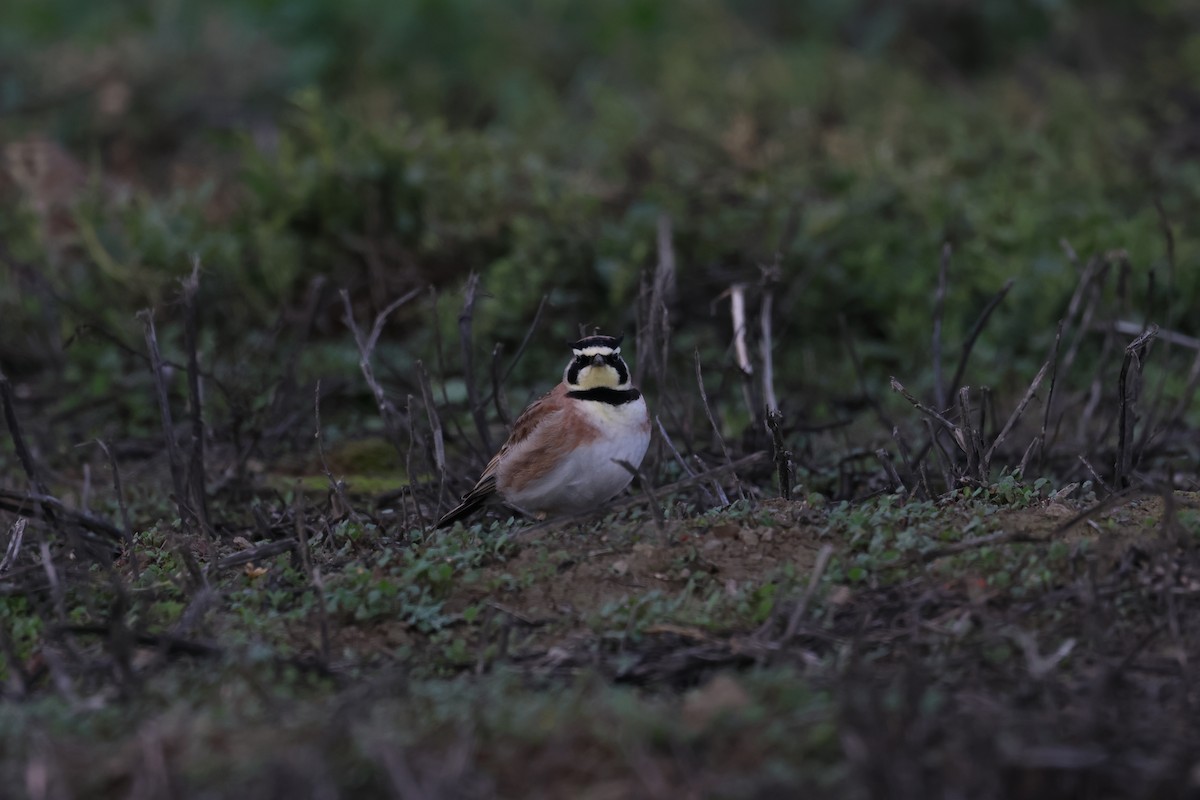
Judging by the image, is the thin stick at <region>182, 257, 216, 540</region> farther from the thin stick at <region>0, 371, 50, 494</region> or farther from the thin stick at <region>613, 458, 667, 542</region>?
the thin stick at <region>613, 458, 667, 542</region>

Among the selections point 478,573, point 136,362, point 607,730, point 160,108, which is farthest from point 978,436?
point 160,108

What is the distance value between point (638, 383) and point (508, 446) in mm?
808

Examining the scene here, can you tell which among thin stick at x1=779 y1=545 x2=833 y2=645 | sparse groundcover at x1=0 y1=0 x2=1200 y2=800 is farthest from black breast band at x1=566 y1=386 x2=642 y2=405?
thin stick at x1=779 y1=545 x2=833 y2=645

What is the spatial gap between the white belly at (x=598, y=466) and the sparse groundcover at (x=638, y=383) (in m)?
0.19

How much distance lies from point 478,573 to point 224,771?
1.41 metres

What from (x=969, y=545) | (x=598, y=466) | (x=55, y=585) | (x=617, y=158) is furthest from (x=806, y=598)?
(x=617, y=158)

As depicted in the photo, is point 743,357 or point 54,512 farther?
point 743,357

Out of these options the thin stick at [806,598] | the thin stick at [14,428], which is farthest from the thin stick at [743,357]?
the thin stick at [14,428]

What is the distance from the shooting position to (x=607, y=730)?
3.53 meters

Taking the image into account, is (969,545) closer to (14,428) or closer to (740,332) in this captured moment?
(740,332)

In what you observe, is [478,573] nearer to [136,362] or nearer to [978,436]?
[978,436]

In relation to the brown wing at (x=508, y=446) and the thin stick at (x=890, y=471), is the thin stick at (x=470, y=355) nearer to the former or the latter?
the brown wing at (x=508, y=446)

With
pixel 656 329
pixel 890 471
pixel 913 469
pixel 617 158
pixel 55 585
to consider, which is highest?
pixel 617 158

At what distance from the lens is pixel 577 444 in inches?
219
